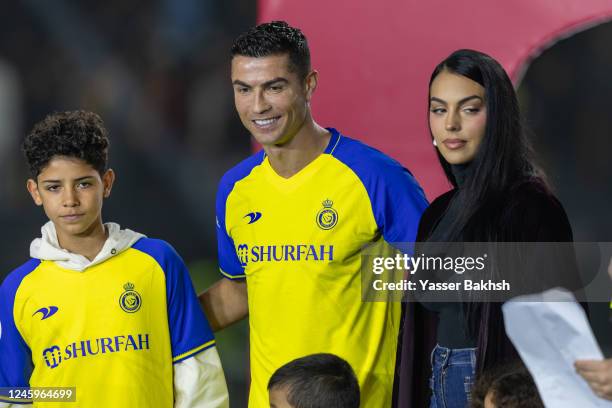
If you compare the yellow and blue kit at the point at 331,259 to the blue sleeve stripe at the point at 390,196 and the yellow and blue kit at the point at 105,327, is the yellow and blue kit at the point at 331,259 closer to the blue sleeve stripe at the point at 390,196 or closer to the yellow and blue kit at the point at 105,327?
the blue sleeve stripe at the point at 390,196

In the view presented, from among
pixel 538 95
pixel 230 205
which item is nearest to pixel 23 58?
pixel 538 95

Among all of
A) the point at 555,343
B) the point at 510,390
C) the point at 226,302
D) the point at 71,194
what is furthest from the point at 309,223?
the point at 555,343

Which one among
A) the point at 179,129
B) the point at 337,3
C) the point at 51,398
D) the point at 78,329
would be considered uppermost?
the point at 179,129

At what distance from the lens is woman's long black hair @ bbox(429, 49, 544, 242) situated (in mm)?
2232

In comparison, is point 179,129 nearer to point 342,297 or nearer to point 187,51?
point 187,51

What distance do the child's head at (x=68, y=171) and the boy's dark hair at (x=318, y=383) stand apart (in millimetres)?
607

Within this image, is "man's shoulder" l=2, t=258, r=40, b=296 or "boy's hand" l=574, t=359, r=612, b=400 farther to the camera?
"man's shoulder" l=2, t=258, r=40, b=296

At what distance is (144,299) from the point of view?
2.46 meters

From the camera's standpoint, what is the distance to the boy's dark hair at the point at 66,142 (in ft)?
8.12

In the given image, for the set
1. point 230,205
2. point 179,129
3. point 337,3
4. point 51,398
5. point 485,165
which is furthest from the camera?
point 179,129

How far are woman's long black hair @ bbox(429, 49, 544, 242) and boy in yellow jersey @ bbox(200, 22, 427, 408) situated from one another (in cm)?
28

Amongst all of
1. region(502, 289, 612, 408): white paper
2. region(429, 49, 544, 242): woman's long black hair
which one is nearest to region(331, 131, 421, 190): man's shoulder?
region(429, 49, 544, 242): woman's long black hair

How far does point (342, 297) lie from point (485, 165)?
1.69 feet

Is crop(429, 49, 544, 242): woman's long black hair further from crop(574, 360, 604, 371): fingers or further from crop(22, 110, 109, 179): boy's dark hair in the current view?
crop(22, 110, 109, 179): boy's dark hair
